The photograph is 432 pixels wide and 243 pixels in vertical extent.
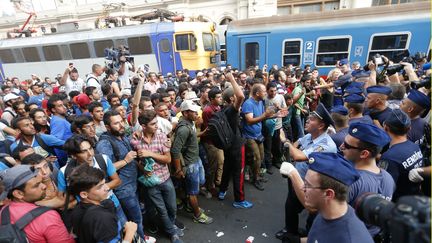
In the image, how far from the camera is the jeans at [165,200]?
2920mm

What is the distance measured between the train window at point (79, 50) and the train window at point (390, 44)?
45.1 feet

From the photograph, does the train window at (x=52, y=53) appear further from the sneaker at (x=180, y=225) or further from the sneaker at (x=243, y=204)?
the sneaker at (x=243, y=204)

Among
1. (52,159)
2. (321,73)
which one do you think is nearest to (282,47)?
(321,73)

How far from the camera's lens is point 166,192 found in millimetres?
2969

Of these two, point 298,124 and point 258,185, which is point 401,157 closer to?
point 258,185

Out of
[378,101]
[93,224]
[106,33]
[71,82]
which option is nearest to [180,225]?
[93,224]

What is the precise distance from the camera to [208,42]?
500 inches

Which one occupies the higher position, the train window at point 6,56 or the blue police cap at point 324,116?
A: the blue police cap at point 324,116

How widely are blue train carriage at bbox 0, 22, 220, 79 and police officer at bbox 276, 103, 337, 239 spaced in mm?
9916

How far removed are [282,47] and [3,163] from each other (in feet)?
31.6

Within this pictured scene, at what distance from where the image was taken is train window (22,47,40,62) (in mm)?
14914

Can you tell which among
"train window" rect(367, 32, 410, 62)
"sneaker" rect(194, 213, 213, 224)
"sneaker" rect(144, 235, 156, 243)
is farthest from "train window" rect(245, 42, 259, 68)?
"sneaker" rect(144, 235, 156, 243)

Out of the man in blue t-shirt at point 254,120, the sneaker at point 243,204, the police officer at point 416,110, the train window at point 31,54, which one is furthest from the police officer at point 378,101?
the train window at point 31,54

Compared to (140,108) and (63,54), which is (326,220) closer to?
(140,108)
